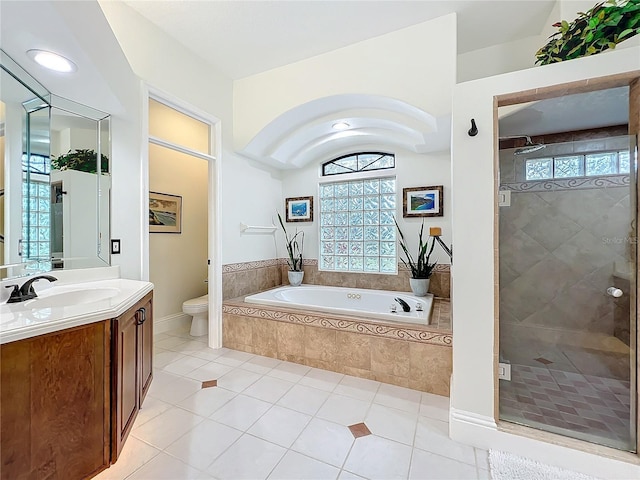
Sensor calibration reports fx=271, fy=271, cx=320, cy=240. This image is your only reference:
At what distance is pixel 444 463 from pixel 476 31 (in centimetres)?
323

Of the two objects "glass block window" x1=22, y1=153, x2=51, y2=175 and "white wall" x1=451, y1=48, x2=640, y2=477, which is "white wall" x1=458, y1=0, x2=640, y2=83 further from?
"glass block window" x1=22, y1=153, x2=51, y2=175

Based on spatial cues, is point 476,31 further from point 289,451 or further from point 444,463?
point 289,451

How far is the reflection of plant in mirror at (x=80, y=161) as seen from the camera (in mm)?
1817

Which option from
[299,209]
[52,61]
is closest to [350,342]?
[299,209]

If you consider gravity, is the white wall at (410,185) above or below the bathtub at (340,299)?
above

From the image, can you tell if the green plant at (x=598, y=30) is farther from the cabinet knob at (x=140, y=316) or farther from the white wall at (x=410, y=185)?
the cabinet knob at (x=140, y=316)

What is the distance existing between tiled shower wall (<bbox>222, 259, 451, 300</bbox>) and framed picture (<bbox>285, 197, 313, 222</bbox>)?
2.10ft

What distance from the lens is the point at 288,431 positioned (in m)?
1.64

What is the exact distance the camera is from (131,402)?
1.53m

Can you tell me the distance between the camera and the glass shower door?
1458mm

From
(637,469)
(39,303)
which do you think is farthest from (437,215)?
(39,303)

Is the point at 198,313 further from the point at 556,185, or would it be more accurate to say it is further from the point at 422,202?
the point at 556,185

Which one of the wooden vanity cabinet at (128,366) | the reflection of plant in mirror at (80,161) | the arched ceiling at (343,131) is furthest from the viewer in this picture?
the arched ceiling at (343,131)

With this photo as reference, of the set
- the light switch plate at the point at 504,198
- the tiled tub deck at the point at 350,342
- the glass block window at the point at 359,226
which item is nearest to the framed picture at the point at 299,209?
the glass block window at the point at 359,226
